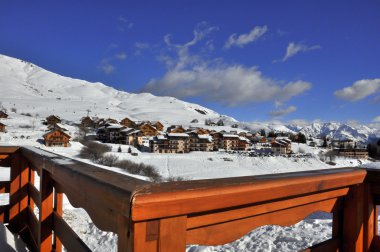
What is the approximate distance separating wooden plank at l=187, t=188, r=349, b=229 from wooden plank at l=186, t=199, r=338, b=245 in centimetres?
2

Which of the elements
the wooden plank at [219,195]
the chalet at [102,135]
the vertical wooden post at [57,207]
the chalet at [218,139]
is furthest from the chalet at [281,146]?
the wooden plank at [219,195]

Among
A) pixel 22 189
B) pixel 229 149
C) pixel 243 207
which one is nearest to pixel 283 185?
pixel 243 207

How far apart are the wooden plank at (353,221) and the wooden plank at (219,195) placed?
0.31m

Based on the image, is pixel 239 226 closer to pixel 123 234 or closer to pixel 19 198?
pixel 123 234

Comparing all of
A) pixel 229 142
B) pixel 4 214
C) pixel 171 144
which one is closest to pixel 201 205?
pixel 4 214

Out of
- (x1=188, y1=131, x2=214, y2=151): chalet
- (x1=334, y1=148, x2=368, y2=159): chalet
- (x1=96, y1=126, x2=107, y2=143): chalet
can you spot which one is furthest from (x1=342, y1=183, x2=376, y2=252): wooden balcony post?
(x1=334, y1=148, x2=368, y2=159): chalet

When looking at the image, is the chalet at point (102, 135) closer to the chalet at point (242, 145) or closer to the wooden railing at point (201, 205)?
the chalet at point (242, 145)

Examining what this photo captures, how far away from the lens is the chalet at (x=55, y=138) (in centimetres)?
3719

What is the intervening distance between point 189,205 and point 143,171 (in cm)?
2944

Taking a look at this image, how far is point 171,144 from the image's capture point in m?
46.1

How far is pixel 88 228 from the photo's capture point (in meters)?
5.54

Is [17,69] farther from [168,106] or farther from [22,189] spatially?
[22,189]

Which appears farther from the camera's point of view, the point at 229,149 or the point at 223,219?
the point at 229,149

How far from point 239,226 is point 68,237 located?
85 cm
